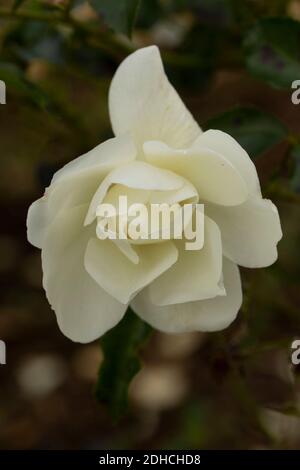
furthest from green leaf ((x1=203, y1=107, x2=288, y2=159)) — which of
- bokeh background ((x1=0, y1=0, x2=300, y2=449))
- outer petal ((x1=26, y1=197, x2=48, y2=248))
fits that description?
outer petal ((x1=26, y1=197, x2=48, y2=248))

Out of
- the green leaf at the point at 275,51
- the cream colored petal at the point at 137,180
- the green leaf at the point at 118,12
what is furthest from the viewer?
the green leaf at the point at 275,51

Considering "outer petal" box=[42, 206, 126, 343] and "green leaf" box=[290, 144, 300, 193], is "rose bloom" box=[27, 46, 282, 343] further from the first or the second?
"green leaf" box=[290, 144, 300, 193]

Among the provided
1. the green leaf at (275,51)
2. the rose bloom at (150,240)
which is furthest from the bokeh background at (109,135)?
the rose bloom at (150,240)

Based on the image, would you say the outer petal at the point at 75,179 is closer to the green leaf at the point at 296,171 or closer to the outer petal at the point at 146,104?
the outer petal at the point at 146,104

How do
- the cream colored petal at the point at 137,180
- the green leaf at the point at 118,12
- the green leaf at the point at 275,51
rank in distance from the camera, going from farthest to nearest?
1. the green leaf at the point at 275,51
2. the green leaf at the point at 118,12
3. the cream colored petal at the point at 137,180

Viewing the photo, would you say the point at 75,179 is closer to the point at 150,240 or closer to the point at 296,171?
the point at 150,240

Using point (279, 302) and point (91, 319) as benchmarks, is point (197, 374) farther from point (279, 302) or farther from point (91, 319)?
point (91, 319)
